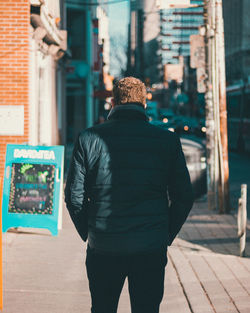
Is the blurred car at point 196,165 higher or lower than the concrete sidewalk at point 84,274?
higher

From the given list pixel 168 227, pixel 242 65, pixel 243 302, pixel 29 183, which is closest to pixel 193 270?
pixel 243 302

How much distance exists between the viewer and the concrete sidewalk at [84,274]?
575 centimetres

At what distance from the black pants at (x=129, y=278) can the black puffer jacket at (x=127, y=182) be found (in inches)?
2.5

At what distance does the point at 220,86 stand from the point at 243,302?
22.1 ft

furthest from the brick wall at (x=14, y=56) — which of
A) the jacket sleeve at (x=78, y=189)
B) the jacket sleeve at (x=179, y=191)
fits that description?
the jacket sleeve at (x=179, y=191)

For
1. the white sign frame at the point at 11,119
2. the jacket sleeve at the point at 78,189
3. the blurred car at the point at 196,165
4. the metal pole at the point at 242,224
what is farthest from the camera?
the blurred car at the point at 196,165

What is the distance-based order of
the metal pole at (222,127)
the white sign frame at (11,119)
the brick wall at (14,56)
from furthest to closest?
the metal pole at (222,127) → the brick wall at (14,56) → the white sign frame at (11,119)

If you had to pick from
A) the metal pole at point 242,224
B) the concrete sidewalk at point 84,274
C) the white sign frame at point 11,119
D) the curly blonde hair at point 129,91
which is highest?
the white sign frame at point 11,119

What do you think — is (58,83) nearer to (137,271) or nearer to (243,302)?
(243,302)

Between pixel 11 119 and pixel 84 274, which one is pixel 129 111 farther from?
pixel 11 119

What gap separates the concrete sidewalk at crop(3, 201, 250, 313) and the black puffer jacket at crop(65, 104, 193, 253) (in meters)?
2.20

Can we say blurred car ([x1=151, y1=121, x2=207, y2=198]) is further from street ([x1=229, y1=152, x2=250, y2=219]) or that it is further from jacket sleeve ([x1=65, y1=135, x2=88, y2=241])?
jacket sleeve ([x1=65, y1=135, x2=88, y2=241])

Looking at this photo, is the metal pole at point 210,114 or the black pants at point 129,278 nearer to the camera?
the black pants at point 129,278

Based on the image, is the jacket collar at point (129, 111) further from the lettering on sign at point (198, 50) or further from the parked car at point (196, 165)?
the parked car at point (196, 165)
